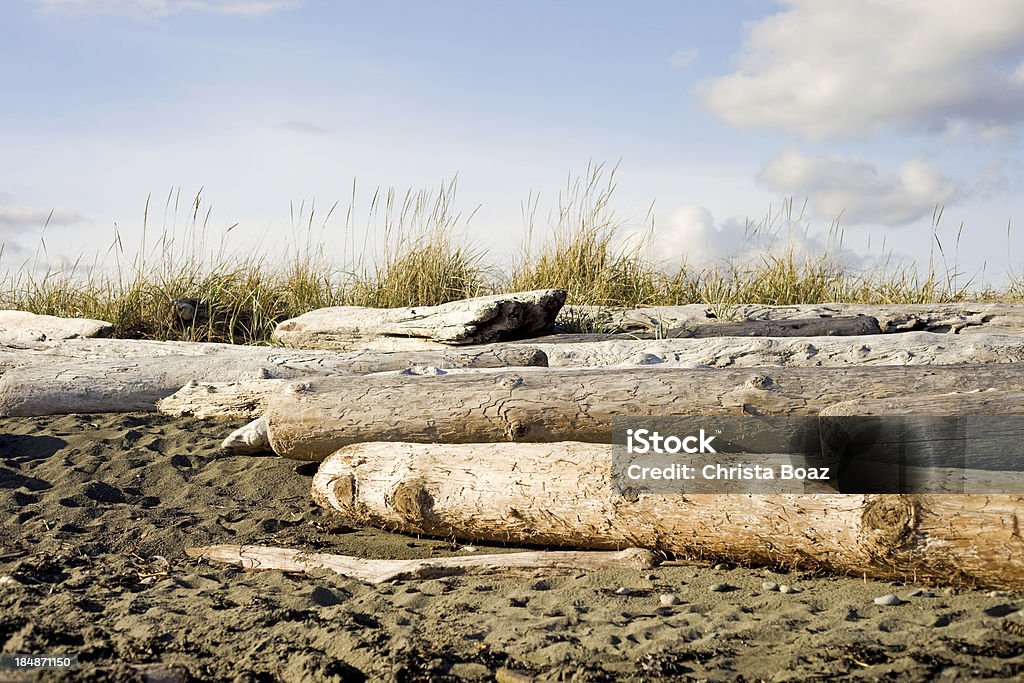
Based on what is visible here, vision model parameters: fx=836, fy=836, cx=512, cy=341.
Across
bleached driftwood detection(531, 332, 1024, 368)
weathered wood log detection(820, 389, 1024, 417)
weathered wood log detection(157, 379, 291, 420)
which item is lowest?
weathered wood log detection(157, 379, 291, 420)

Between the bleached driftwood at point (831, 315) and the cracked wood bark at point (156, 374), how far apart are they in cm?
190

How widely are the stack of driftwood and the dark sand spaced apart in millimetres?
155

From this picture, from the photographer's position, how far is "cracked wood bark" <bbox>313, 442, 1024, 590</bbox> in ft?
8.86

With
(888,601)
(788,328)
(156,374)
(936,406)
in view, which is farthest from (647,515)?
(788,328)

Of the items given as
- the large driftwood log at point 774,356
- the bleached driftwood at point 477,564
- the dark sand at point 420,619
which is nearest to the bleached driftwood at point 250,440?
the large driftwood log at point 774,356

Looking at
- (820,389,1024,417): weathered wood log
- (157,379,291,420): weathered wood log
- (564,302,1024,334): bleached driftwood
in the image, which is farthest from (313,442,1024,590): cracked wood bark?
(564,302,1024,334): bleached driftwood

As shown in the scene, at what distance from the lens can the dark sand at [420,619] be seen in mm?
2355

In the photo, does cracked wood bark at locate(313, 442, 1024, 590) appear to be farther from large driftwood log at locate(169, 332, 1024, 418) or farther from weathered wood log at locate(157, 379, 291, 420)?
large driftwood log at locate(169, 332, 1024, 418)

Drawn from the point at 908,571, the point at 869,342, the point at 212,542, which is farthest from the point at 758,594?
the point at 869,342

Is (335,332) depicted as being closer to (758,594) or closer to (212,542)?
(212,542)

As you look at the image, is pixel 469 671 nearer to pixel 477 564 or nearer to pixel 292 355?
pixel 477 564

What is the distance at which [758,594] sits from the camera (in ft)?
9.24

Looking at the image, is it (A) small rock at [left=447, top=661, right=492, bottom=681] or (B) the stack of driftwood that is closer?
(A) small rock at [left=447, top=661, right=492, bottom=681]

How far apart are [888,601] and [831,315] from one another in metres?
5.23
